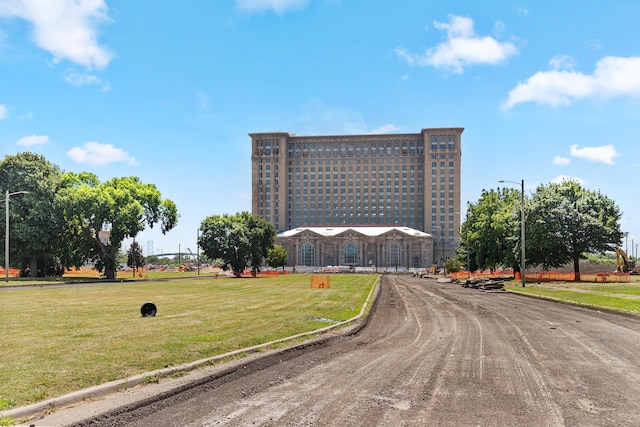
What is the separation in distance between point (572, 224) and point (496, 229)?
13.8 meters

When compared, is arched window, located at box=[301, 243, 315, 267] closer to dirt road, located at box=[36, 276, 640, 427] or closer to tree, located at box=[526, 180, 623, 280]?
tree, located at box=[526, 180, 623, 280]

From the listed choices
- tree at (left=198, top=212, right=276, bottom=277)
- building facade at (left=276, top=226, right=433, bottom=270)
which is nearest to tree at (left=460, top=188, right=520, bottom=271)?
tree at (left=198, top=212, right=276, bottom=277)

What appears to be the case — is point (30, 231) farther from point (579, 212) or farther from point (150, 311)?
point (579, 212)

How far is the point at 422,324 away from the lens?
18.9 metres

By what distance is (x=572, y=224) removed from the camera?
57594 mm

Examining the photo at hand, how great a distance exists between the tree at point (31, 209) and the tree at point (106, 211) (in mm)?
1710

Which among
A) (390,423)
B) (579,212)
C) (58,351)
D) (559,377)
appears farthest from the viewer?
(579,212)

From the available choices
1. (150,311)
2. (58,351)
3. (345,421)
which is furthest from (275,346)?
(150,311)

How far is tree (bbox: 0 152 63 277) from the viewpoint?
5959 centimetres

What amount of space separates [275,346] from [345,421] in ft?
19.7

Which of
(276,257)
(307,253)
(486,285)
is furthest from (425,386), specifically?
(307,253)

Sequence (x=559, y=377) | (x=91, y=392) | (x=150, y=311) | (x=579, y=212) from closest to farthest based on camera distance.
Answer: (x=91, y=392) → (x=559, y=377) → (x=150, y=311) → (x=579, y=212)

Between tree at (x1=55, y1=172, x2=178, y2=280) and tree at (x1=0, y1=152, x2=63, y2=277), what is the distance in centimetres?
171

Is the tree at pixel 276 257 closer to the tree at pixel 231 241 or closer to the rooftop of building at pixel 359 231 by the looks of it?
the rooftop of building at pixel 359 231
